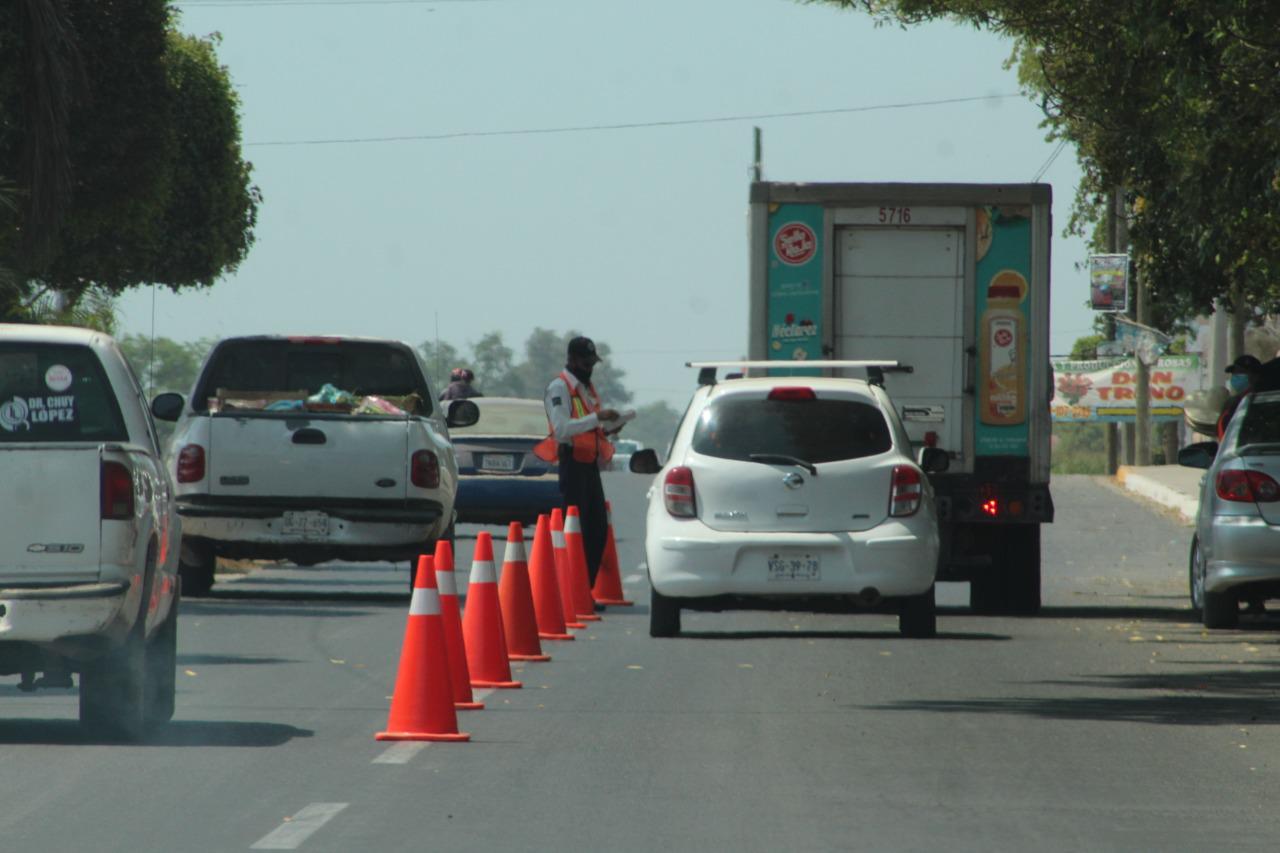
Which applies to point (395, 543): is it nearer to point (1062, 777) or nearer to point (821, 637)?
point (821, 637)

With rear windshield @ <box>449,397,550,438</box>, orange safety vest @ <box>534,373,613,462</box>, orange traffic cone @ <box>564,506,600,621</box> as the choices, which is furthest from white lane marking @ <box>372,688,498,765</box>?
rear windshield @ <box>449,397,550,438</box>

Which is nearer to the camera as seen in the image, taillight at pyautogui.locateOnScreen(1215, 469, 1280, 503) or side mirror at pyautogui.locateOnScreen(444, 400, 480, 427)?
taillight at pyautogui.locateOnScreen(1215, 469, 1280, 503)

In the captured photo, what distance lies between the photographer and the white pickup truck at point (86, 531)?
10008 mm

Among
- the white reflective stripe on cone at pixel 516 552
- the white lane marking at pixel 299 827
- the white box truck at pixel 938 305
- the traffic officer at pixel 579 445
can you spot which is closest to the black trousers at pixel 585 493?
the traffic officer at pixel 579 445

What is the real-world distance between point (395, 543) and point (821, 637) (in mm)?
3699

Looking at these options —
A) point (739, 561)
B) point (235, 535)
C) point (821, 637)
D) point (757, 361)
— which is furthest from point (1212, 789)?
point (235, 535)

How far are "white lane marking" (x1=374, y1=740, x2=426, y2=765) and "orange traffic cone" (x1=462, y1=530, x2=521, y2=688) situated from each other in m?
2.07

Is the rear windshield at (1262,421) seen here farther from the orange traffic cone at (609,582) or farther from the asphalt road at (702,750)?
the orange traffic cone at (609,582)

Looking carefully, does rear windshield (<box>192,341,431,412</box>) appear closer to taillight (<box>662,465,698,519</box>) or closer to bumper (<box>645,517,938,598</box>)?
taillight (<box>662,465,698,519</box>)

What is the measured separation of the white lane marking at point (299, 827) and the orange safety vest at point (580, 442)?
370 inches

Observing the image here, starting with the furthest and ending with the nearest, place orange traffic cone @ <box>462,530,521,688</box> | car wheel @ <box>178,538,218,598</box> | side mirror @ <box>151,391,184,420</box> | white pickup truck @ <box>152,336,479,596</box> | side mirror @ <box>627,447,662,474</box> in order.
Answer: car wheel @ <box>178,538,218,598</box>, white pickup truck @ <box>152,336,479,596</box>, side mirror @ <box>151,391,184,420</box>, side mirror @ <box>627,447,662,474</box>, orange traffic cone @ <box>462,530,521,688</box>

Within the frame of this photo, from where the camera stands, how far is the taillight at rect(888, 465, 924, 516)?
1541 centimetres

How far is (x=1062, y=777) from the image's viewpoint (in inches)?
389

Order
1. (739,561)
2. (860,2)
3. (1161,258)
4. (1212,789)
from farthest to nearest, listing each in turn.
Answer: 1. (1161,258)
2. (860,2)
3. (739,561)
4. (1212,789)
